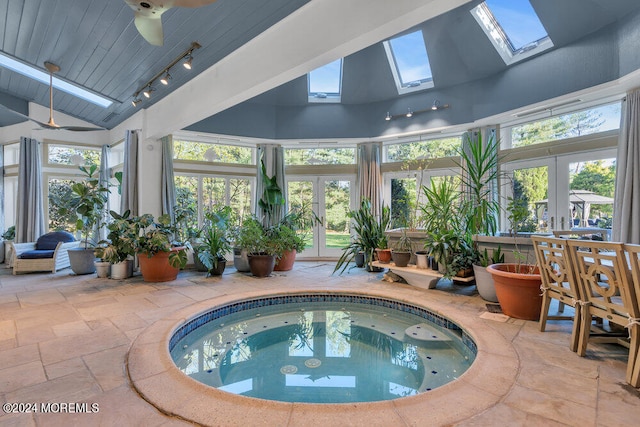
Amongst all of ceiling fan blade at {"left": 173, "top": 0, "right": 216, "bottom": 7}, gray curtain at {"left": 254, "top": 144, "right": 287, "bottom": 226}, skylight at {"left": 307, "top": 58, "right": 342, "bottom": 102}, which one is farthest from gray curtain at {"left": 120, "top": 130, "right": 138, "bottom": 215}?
ceiling fan blade at {"left": 173, "top": 0, "right": 216, "bottom": 7}

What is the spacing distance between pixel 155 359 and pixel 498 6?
6.57 metres

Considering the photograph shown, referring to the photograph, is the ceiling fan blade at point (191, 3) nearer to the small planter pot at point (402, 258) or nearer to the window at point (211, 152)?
the small planter pot at point (402, 258)

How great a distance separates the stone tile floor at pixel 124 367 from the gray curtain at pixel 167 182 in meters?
1.85

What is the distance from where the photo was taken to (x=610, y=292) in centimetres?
214

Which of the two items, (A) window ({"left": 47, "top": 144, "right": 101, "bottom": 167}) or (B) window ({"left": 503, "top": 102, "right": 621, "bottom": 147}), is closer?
(B) window ({"left": 503, "top": 102, "right": 621, "bottom": 147})

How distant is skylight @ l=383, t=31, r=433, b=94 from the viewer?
20.3 ft

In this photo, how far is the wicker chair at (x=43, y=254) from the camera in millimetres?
5781

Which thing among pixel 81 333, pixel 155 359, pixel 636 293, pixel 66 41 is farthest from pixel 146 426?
pixel 66 41

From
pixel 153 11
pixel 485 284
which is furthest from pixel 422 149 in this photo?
pixel 153 11

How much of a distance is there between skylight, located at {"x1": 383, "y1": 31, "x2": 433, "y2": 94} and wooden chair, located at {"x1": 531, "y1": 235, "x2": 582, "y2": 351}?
4667mm

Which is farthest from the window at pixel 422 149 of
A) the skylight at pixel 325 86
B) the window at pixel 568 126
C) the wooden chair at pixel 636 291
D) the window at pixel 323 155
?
the wooden chair at pixel 636 291

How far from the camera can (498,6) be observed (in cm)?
502

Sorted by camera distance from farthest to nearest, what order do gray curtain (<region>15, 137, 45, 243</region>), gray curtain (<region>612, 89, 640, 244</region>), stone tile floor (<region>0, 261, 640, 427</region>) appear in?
gray curtain (<region>15, 137, 45, 243</region>)
gray curtain (<region>612, 89, 640, 244</region>)
stone tile floor (<region>0, 261, 640, 427</region>)

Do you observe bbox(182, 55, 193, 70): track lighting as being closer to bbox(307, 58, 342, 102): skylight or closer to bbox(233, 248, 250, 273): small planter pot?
bbox(233, 248, 250, 273): small planter pot
